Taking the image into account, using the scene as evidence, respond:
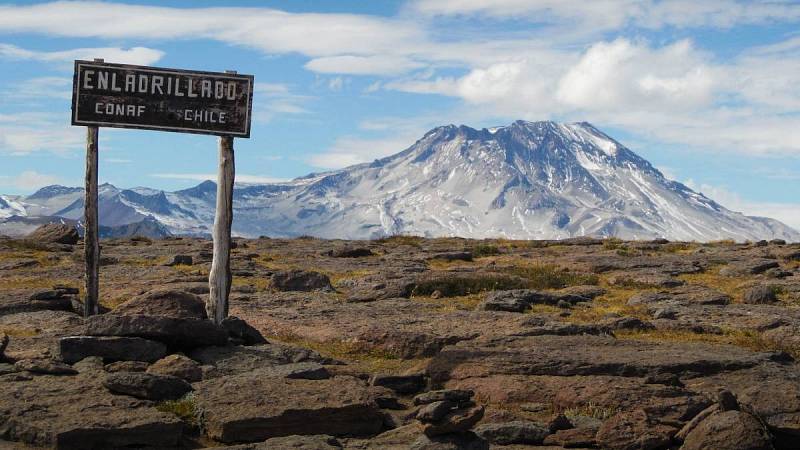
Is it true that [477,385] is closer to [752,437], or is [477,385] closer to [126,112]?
[752,437]

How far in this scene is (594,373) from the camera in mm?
17578

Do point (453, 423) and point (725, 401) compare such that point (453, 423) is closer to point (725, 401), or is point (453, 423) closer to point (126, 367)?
point (725, 401)

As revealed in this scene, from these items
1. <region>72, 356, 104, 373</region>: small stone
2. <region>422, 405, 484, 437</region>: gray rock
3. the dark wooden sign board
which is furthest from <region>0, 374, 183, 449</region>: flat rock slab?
the dark wooden sign board

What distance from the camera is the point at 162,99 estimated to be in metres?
23.3

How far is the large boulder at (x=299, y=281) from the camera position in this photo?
33500 mm

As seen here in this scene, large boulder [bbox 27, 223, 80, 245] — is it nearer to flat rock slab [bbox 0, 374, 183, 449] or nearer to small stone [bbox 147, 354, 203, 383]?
small stone [bbox 147, 354, 203, 383]

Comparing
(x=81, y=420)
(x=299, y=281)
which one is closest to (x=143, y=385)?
(x=81, y=420)

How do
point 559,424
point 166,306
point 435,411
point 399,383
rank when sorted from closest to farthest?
point 435,411
point 559,424
point 399,383
point 166,306

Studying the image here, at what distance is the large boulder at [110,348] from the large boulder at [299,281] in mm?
15368

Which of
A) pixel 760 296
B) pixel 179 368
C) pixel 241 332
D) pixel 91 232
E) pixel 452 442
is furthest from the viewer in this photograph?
pixel 760 296

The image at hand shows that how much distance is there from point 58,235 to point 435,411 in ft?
175

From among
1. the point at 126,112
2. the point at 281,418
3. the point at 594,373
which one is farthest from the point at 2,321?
the point at 594,373

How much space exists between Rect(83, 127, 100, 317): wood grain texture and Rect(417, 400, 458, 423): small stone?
12469mm

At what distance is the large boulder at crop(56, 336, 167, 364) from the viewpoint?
17.8 meters
